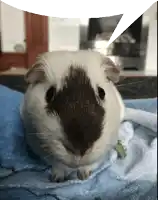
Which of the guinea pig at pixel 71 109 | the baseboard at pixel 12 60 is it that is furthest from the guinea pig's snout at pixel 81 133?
the baseboard at pixel 12 60

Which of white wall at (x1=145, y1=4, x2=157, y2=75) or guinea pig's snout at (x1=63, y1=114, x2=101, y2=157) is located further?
white wall at (x1=145, y1=4, x2=157, y2=75)

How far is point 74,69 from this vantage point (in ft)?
1.41

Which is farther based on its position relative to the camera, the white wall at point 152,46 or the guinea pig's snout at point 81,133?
the white wall at point 152,46

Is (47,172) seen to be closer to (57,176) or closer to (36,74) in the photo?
(57,176)

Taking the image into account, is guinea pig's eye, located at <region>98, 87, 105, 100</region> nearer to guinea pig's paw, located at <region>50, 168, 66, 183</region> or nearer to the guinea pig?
the guinea pig

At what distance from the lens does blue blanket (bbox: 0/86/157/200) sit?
1.49 ft

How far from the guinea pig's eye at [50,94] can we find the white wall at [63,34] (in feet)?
0.17

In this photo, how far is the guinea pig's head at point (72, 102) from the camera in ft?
1.33

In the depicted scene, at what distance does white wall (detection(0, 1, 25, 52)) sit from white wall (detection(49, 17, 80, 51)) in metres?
0.04

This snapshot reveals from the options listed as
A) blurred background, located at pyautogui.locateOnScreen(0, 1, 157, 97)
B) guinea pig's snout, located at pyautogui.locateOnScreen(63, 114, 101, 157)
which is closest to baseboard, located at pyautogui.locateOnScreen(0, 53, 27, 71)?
blurred background, located at pyautogui.locateOnScreen(0, 1, 157, 97)

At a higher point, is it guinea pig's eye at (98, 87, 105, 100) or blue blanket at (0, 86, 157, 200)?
guinea pig's eye at (98, 87, 105, 100)

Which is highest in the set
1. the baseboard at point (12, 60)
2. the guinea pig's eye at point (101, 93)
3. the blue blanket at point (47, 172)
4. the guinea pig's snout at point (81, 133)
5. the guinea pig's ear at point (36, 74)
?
the baseboard at point (12, 60)

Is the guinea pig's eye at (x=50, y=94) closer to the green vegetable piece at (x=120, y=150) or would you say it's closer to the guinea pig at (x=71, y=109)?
the guinea pig at (x=71, y=109)

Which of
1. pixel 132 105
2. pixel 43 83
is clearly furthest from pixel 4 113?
pixel 132 105
